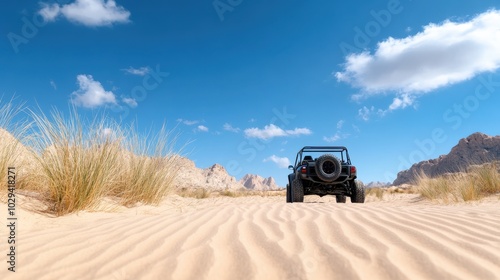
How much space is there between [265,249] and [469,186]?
7618mm

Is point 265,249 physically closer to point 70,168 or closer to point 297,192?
point 70,168

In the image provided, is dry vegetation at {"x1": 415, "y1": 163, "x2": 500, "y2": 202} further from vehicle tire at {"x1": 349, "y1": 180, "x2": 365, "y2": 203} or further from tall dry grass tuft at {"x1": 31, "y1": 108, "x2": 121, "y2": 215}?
tall dry grass tuft at {"x1": 31, "y1": 108, "x2": 121, "y2": 215}

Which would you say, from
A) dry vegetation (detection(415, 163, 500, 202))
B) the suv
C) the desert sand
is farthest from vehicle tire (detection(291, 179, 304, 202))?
the desert sand

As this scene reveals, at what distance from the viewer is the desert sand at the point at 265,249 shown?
6.54ft

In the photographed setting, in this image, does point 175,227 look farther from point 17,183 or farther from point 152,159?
point 152,159

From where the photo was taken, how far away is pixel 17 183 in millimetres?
5008

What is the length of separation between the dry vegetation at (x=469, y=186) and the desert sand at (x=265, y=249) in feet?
18.1

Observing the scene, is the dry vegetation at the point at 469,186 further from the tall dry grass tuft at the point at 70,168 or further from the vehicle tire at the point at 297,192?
the tall dry grass tuft at the point at 70,168

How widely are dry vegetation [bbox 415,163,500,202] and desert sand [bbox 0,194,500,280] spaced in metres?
5.52

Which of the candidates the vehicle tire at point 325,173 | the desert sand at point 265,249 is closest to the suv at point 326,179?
the vehicle tire at point 325,173

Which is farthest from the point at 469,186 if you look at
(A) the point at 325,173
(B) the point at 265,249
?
(B) the point at 265,249

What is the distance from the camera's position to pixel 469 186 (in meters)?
8.15

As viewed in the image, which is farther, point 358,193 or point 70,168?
point 358,193

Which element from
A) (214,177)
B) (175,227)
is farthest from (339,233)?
(214,177)
